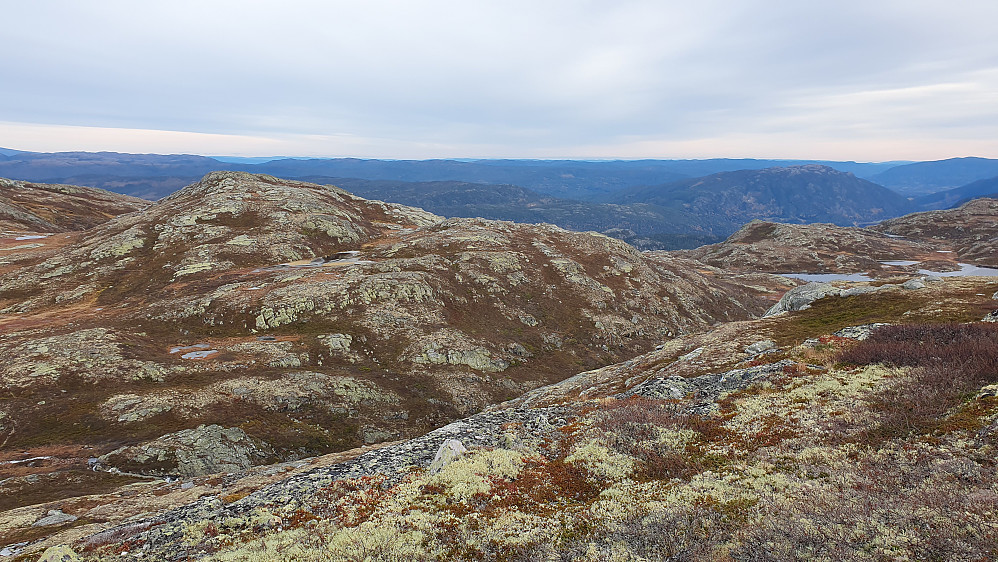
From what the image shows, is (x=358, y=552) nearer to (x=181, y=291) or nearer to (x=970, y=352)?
(x=970, y=352)

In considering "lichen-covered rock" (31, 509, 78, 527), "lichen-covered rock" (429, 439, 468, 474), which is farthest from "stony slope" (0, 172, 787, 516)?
"lichen-covered rock" (429, 439, 468, 474)

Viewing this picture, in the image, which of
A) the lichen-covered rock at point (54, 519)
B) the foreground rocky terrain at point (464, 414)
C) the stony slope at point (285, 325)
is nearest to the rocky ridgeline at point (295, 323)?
the stony slope at point (285, 325)

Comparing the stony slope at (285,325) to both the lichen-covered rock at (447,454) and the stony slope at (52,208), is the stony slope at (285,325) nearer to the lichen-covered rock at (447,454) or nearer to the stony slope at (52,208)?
the lichen-covered rock at (447,454)

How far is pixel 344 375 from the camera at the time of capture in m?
45.2

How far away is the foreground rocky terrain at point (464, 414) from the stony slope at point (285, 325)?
13.8 inches

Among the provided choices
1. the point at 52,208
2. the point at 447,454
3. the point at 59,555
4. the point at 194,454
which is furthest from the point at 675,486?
the point at 52,208

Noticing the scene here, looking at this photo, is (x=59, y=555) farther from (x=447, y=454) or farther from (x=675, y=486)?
(x=675, y=486)

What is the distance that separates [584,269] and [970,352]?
65794mm

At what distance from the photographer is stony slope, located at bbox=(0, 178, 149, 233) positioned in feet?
376

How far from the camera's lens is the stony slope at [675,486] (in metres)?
12.1

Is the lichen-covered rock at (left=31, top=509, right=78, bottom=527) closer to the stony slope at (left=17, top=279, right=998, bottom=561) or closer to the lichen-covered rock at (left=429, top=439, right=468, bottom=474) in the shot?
the stony slope at (left=17, top=279, right=998, bottom=561)

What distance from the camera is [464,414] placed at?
45719mm

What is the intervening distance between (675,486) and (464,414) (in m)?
32.4

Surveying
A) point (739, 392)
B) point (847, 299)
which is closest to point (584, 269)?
point (847, 299)
